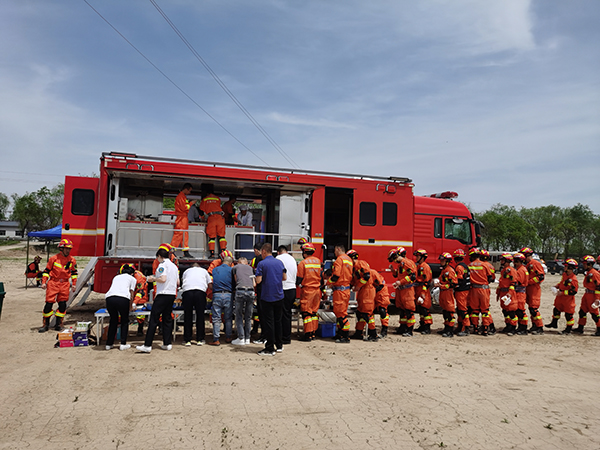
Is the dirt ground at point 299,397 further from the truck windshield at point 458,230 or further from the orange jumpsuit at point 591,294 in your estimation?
the truck windshield at point 458,230

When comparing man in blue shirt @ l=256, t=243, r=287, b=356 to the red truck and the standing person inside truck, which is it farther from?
the red truck

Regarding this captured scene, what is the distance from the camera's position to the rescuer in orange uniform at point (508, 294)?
10.1 meters

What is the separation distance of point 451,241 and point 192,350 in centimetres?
878

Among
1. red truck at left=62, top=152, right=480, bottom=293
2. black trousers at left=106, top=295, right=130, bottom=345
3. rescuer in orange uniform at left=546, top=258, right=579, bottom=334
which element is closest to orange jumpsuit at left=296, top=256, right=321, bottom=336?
red truck at left=62, top=152, right=480, bottom=293

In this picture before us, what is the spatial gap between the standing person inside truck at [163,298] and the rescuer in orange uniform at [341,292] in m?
3.04

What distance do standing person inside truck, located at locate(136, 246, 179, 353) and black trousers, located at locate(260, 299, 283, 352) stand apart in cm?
155

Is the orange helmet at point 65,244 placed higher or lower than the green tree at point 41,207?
lower

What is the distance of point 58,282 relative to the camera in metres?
8.87

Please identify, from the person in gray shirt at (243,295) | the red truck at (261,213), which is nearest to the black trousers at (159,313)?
the person in gray shirt at (243,295)

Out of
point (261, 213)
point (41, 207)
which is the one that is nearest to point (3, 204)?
point (41, 207)

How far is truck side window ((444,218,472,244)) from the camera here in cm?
1339

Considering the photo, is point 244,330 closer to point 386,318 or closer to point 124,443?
point 386,318

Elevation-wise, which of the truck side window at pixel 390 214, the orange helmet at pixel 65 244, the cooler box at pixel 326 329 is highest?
the truck side window at pixel 390 214

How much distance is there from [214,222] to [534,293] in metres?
7.75
